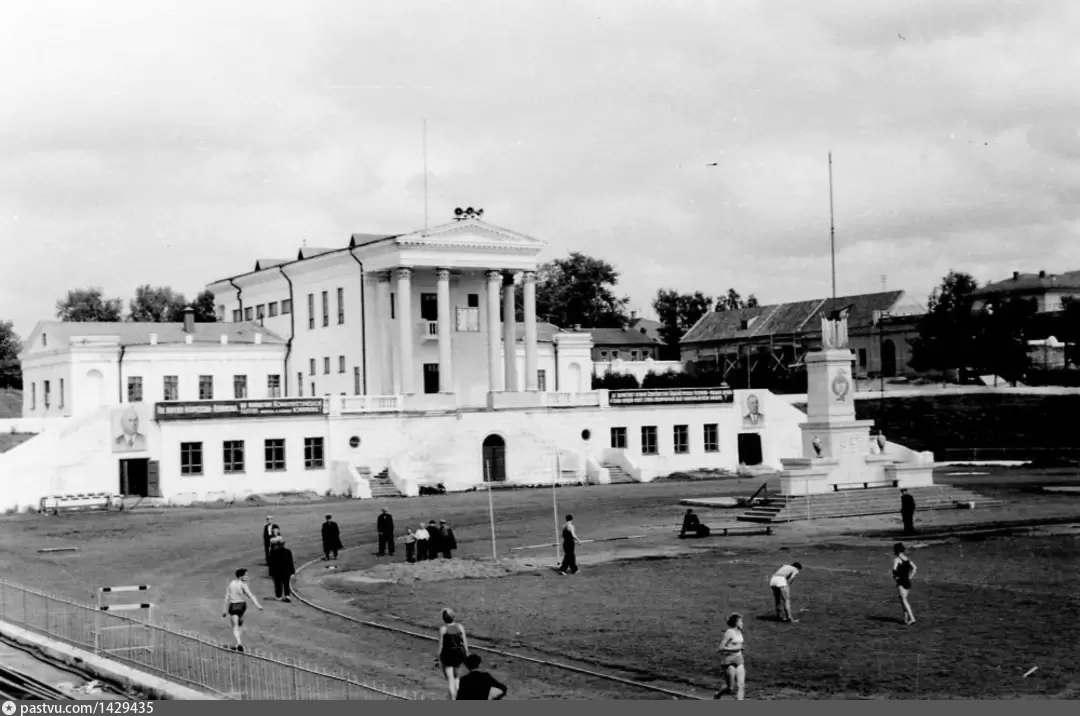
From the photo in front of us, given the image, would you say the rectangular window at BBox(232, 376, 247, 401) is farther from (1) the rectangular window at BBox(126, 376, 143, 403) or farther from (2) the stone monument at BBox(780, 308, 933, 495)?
(2) the stone monument at BBox(780, 308, 933, 495)

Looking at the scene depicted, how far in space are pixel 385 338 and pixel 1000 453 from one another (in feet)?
122

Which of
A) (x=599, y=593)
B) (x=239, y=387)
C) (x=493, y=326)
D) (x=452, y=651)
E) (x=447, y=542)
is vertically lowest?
(x=599, y=593)

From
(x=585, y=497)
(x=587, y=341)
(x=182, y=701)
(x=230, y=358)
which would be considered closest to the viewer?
(x=182, y=701)

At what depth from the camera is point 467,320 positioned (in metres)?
69.9

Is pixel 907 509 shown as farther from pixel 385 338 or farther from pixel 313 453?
pixel 385 338

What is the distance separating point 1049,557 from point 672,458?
3470cm

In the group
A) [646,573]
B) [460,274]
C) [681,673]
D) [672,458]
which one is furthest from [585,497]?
[681,673]

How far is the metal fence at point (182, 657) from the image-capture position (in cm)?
1625

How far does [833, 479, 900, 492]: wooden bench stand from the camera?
47750 millimetres

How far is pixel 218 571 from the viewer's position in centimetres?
3353

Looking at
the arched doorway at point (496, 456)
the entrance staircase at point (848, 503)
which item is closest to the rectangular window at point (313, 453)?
the arched doorway at point (496, 456)

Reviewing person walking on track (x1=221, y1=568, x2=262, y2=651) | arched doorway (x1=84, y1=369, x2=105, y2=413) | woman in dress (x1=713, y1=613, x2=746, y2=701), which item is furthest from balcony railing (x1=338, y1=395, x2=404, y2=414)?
woman in dress (x1=713, y1=613, x2=746, y2=701)

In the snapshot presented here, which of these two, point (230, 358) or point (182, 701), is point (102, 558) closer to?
point (182, 701)

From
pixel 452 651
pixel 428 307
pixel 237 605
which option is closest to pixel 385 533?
pixel 237 605
